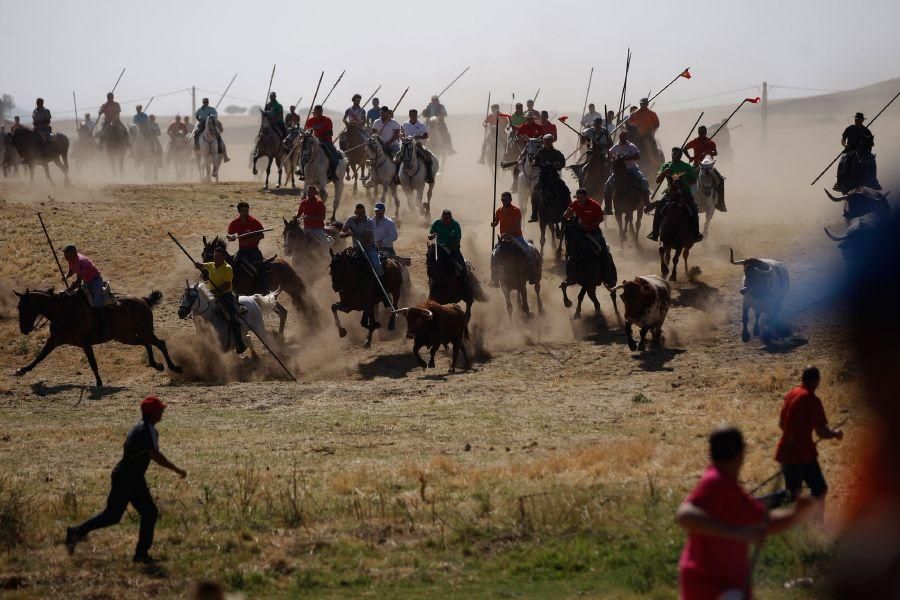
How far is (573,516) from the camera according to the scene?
520 inches

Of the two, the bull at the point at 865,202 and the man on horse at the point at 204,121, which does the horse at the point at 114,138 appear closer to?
the man on horse at the point at 204,121

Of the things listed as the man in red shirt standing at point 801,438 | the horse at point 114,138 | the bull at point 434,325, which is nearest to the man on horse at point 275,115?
the horse at point 114,138

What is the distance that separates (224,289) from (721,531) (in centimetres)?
1769

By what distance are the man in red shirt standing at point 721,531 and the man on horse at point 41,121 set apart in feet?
128

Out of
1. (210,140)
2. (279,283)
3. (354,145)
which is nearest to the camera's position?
(279,283)

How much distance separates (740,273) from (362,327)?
834 centimetres

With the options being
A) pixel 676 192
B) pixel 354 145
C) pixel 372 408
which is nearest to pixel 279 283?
pixel 372 408

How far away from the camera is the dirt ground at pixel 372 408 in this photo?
13234 millimetres

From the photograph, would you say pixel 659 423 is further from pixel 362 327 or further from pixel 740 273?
pixel 740 273

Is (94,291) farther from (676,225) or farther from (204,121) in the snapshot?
(204,121)

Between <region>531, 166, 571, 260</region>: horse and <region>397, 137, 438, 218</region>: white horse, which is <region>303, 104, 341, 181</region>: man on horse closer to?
<region>397, 137, 438, 218</region>: white horse

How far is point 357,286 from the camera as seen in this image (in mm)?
25516

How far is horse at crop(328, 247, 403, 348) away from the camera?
82.8 feet

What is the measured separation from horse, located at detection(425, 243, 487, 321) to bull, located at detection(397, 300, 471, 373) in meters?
1.80
